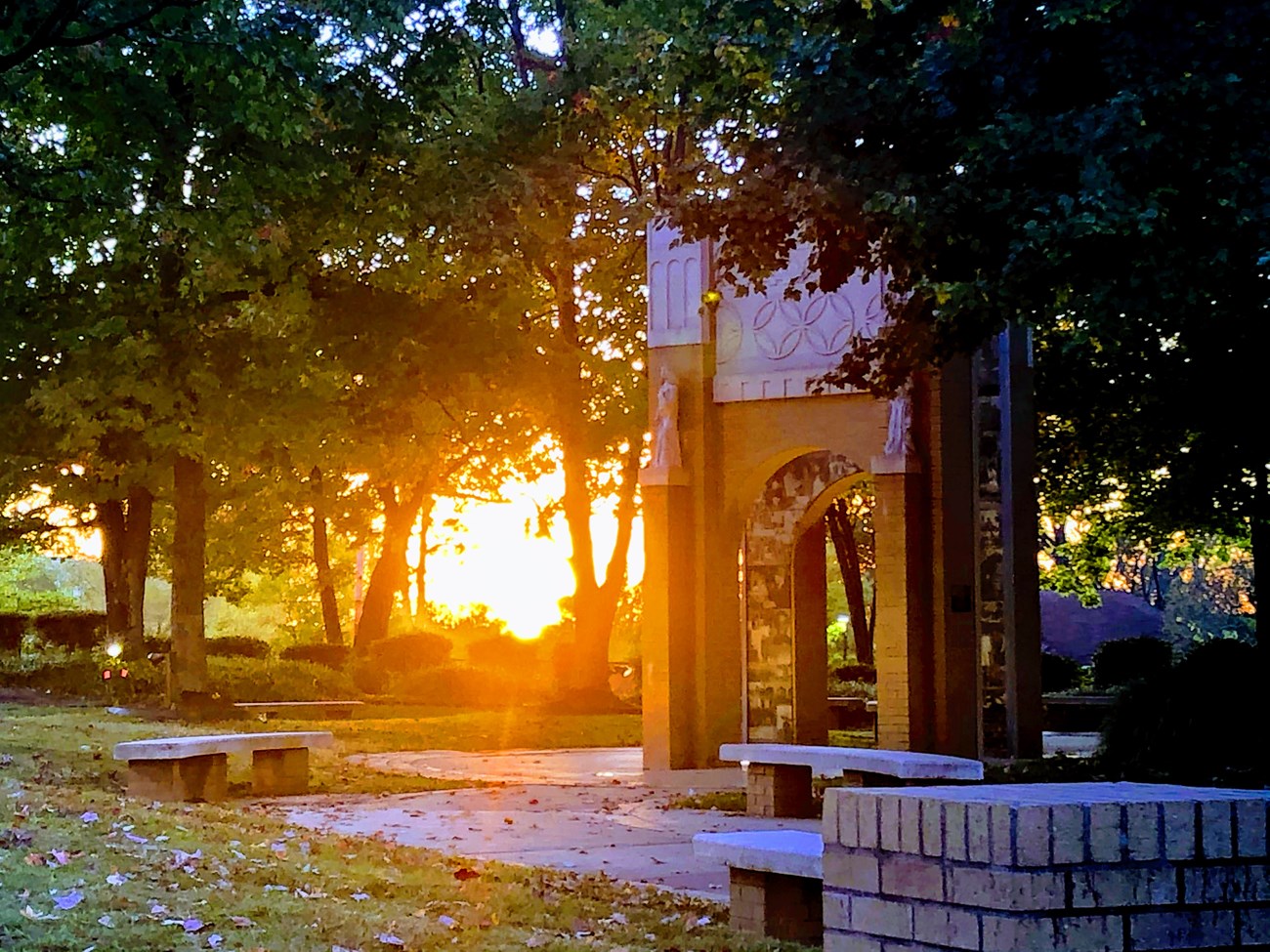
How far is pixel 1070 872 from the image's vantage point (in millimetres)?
4113

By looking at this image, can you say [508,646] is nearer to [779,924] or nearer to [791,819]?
[791,819]

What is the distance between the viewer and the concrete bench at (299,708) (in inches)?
988

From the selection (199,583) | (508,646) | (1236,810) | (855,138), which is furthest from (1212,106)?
(508,646)

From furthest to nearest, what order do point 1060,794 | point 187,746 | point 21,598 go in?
point 21,598 → point 187,746 → point 1060,794

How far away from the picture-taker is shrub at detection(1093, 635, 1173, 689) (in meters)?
31.7

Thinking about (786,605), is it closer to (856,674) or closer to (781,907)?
(856,674)

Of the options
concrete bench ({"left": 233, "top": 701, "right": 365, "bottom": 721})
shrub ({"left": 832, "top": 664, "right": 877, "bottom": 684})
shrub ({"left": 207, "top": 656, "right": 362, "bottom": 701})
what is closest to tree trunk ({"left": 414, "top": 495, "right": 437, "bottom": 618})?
shrub ({"left": 207, "top": 656, "right": 362, "bottom": 701})

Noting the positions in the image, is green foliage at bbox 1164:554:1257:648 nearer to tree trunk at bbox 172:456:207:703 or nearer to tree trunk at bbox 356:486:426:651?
tree trunk at bbox 356:486:426:651

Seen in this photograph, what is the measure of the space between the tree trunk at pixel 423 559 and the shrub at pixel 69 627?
9.64 meters

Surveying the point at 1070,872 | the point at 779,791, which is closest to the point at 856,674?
the point at 779,791

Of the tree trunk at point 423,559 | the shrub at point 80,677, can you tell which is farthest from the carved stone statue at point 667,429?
the tree trunk at point 423,559

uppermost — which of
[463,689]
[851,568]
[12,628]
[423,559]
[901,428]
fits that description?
[901,428]

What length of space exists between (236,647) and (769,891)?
31.6 m

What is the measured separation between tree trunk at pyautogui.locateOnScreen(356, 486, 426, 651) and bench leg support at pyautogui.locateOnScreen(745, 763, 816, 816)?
28.1 metres
